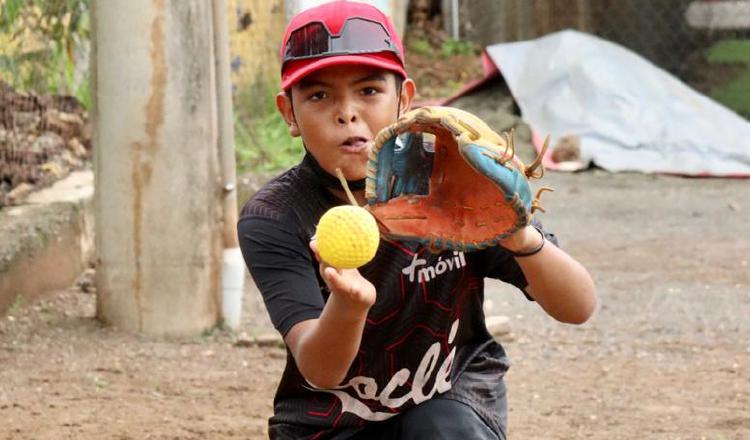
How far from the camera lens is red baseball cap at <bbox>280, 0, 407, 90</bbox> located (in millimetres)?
2352

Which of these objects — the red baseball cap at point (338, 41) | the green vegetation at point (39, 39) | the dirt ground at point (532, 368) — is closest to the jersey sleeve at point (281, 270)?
the red baseball cap at point (338, 41)

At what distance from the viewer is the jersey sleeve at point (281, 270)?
235 centimetres

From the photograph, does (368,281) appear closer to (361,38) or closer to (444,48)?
(361,38)

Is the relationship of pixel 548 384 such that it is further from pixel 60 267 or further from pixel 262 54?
pixel 262 54

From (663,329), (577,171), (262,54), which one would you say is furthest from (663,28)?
(663,329)

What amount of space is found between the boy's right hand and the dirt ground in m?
1.69

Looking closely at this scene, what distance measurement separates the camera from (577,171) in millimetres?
8719

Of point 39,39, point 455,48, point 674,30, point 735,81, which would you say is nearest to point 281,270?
point 39,39

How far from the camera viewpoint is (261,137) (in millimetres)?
8125

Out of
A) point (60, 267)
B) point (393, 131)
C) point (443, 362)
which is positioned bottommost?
point (60, 267)

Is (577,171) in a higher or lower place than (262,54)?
lower

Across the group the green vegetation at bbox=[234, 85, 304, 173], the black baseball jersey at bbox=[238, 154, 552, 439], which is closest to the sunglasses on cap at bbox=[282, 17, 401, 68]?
the black baseball jersey at bbox=[238, 154, 552, 439]

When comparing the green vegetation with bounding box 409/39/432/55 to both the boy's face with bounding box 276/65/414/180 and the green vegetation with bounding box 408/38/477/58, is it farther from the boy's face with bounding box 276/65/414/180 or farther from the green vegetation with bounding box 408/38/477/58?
the boy's face with bounding box 276/65/414/180

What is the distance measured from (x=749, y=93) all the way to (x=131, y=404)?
744 cm
